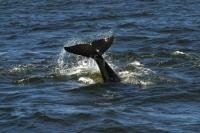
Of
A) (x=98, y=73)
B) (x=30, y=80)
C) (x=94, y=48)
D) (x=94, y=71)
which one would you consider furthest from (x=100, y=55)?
(x=30, y=80)

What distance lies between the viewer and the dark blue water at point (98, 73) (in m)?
15.4

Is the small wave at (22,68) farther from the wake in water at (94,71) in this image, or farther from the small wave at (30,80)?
the small wave at (30,80)

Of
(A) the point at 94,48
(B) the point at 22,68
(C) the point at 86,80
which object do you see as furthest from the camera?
(B) the point at 22,68

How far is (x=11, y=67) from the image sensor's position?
22.2 meters

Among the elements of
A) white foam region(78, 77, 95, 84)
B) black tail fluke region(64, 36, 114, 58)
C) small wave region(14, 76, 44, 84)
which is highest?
black tail fluke region(64, 36, 114, 58)

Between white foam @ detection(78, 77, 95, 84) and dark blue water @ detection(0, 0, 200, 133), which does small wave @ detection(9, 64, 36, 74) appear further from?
white foam @ detection(78, 77, 95, 84)

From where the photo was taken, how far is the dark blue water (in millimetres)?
15359

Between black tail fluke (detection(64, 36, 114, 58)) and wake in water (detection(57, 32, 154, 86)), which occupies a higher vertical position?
A: black tail fluke (detection(64, 36, 114, 58))

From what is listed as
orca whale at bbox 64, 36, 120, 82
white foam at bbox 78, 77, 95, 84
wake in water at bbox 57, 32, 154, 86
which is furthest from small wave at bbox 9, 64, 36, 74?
orca whale at bbox 64, 36, 120, 82

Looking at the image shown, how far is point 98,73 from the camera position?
2053cm

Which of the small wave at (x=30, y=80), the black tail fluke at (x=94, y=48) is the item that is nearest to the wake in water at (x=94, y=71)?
the black tail fluke at (x=94, y=48)

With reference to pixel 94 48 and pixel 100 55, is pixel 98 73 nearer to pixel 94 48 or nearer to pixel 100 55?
pixel 100 55

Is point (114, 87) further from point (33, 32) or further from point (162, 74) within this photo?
point (33, 32)

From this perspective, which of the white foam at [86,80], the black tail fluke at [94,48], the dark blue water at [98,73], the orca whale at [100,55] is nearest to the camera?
the dark blue water at [98,73]
